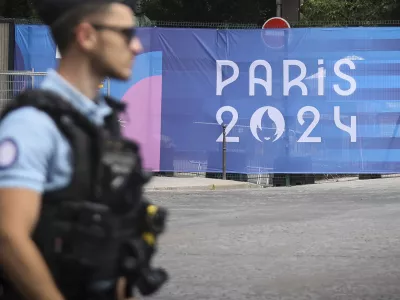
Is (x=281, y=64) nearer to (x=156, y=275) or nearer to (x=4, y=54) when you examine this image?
(x=4, y=54)

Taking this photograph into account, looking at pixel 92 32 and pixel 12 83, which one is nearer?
pixel 92 32

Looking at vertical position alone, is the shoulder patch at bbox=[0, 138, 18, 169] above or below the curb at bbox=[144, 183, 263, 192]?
above

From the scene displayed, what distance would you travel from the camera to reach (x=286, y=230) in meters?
10.5

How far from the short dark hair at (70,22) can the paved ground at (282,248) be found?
15.2 ft

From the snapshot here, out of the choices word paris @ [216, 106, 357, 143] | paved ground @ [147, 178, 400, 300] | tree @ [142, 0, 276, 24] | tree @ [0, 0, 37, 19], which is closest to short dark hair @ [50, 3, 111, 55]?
paved ground @ [147, 178, 400, 300]

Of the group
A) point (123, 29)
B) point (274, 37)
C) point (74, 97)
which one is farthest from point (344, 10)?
point (74, 97)

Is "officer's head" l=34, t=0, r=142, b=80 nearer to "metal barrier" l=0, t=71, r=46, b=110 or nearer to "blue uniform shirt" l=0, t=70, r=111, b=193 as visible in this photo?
"blue uniform shirt" l=0, t=70, r=111, b=193

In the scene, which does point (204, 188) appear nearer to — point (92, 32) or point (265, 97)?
point (265, 97)

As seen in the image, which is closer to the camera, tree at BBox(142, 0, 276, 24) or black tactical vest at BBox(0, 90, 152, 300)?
black tactical vest at BBox(0, 90, 152, 300)

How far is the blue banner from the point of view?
17.8 metres

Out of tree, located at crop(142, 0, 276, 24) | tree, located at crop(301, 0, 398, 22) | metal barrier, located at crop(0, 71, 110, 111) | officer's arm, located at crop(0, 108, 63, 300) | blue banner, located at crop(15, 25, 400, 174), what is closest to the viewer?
officer's arm, located at crop(0, 108, 63, 300)

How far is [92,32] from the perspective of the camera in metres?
2.05

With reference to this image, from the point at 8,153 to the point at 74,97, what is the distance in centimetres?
25

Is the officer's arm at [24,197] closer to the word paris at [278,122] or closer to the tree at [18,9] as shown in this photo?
the word paris at [278,122]
